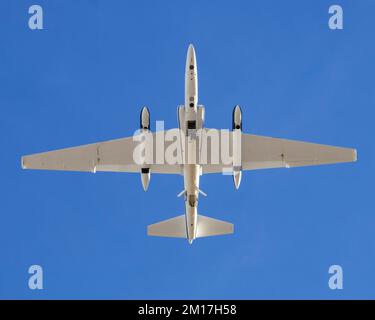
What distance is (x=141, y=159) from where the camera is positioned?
43.4 meters

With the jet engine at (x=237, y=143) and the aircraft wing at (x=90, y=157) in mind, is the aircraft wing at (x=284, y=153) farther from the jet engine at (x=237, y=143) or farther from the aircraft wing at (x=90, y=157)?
the aircraft wing at (x=90, y=157)

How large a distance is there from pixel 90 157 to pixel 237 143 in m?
9.43

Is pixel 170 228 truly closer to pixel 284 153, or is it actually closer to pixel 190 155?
pixel 190 155

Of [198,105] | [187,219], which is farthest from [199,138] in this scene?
[187,219]

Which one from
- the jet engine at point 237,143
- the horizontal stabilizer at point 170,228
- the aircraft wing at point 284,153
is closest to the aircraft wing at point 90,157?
the horizontal stabilizer at point 170,228

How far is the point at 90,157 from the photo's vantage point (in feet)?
143

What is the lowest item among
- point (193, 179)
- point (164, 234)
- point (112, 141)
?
point (164, 234)

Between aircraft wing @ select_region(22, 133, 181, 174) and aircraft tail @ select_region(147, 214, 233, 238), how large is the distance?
3.89 m

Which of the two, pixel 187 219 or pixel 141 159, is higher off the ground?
pixel 141 159

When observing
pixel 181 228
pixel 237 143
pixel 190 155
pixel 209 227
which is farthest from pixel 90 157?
pixel 237 143

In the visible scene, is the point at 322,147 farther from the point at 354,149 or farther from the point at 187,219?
the point at 187,219

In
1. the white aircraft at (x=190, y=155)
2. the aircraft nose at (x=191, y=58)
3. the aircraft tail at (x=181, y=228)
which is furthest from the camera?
the aircraft tail at (x=181, y=228)

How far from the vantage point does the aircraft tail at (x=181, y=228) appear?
44438mm

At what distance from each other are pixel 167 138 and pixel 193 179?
3347 mm
